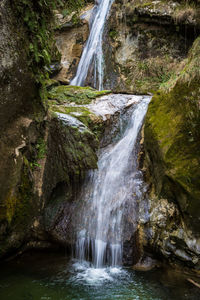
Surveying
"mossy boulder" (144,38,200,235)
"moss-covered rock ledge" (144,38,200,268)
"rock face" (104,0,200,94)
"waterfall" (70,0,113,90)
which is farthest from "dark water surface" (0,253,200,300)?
"waterfall" (70,0,113,90)

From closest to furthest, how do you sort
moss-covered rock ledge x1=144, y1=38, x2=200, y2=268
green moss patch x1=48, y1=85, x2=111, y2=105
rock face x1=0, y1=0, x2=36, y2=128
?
rock face x1=0, y1=0, x2=36, y2=128 < moss-covered rock ledge x1=144, y1=38, x2=200, y2=268 < green moss patch x1=48, y1=85, x2=111, y2=105

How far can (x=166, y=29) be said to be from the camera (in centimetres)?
1050

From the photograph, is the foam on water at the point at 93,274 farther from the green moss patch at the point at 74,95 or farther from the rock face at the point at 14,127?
the green moss patch at the point at 74,95

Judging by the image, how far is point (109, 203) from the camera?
520cm

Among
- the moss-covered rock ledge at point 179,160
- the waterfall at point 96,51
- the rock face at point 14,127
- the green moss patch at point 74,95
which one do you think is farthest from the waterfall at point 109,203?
the waterfall at point 96,51

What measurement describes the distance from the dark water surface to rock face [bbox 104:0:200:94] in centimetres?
748

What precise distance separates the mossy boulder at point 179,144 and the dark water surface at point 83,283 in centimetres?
96

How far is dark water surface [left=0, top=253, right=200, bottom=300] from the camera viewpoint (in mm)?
3555

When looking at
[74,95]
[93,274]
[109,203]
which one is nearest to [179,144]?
[109,203]

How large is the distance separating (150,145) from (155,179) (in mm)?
708

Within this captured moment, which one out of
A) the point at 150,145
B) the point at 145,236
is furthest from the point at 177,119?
the point at 145,236

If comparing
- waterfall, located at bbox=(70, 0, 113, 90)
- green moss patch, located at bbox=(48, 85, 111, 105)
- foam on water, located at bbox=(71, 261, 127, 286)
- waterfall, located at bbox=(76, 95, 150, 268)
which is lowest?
foam on water, located at bbox=(71, 261, 127, 286)

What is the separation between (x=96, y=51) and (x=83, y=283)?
10.4 metres

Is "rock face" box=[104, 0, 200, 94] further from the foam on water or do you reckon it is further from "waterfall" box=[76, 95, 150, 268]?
the foam on water
